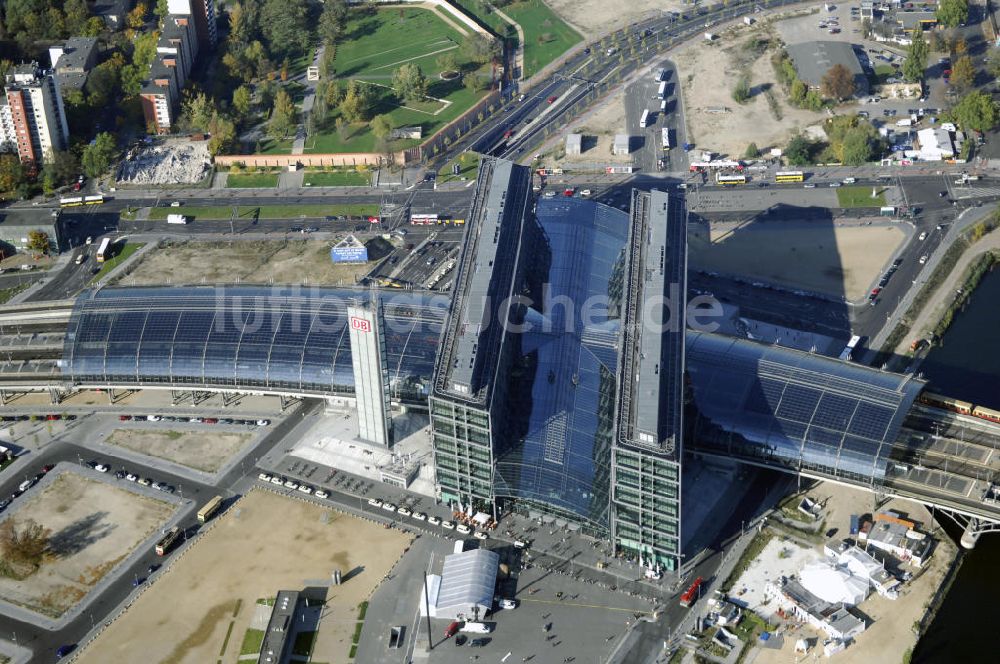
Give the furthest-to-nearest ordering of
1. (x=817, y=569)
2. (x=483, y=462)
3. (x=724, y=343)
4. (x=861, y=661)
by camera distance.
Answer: (x=724, y=343) < (x=483, y=462) < (x=817, y=569) < (x=861, y=661)

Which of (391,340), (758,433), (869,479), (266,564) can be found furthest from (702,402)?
(266,564)

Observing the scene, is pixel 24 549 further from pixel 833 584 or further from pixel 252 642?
pixel 833 584

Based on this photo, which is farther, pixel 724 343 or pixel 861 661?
pixel 724 343

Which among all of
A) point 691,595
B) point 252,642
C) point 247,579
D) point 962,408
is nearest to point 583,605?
point 691,595

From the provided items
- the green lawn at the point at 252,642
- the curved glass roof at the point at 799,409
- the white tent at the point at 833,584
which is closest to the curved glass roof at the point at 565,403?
the curved glass roof at the point at 799,409

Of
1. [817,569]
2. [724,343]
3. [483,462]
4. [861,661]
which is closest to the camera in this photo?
[861,661]

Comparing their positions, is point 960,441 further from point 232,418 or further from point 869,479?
point 232,418

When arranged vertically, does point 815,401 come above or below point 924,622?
above

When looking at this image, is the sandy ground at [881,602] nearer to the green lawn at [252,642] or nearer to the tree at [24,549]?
the green lawn at [252,642]
